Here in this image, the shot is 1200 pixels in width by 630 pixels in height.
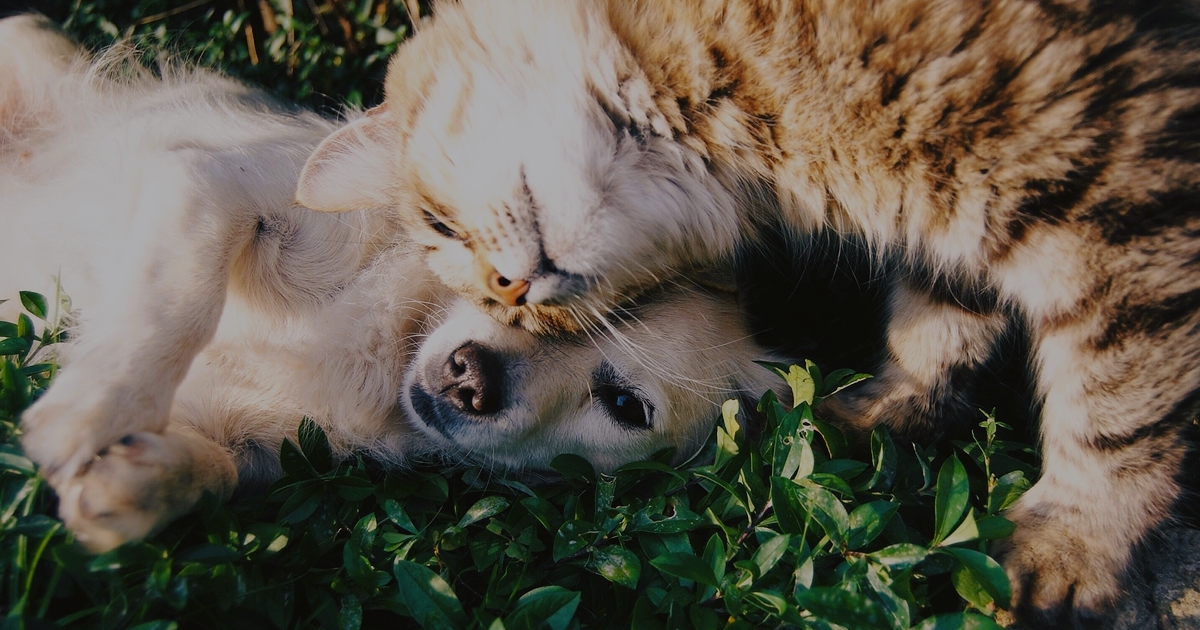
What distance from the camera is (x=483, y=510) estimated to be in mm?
2240

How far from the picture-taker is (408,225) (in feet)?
8.23

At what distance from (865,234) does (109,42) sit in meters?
3.61

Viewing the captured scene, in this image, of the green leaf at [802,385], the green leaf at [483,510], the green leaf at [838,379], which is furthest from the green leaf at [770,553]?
the green leaf at [483,510]

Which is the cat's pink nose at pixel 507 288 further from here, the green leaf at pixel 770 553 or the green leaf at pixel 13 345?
the green leaf at pixel 13 345

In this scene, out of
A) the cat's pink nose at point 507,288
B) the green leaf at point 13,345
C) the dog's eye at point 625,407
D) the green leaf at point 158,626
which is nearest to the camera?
the green leaf at point 158,626

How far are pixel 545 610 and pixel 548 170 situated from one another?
0.99m

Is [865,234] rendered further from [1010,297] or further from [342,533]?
[342,533]

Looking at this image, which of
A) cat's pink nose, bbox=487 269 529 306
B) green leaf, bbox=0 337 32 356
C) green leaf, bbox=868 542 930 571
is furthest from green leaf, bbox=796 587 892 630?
green leaf, bbox=0 337 32 356

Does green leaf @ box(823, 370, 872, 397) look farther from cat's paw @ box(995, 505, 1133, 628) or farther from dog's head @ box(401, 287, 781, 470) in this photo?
cat's paw @ box(995, 505, 1133, 628)

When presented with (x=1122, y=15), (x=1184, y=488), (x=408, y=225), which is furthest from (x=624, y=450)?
(x=1122, y=15)

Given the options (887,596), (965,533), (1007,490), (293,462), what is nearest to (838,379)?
(1007,490)

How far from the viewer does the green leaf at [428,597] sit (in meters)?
1.84

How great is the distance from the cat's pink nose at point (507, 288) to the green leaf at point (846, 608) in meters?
0.96

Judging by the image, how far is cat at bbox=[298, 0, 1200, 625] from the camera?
1.84 m
